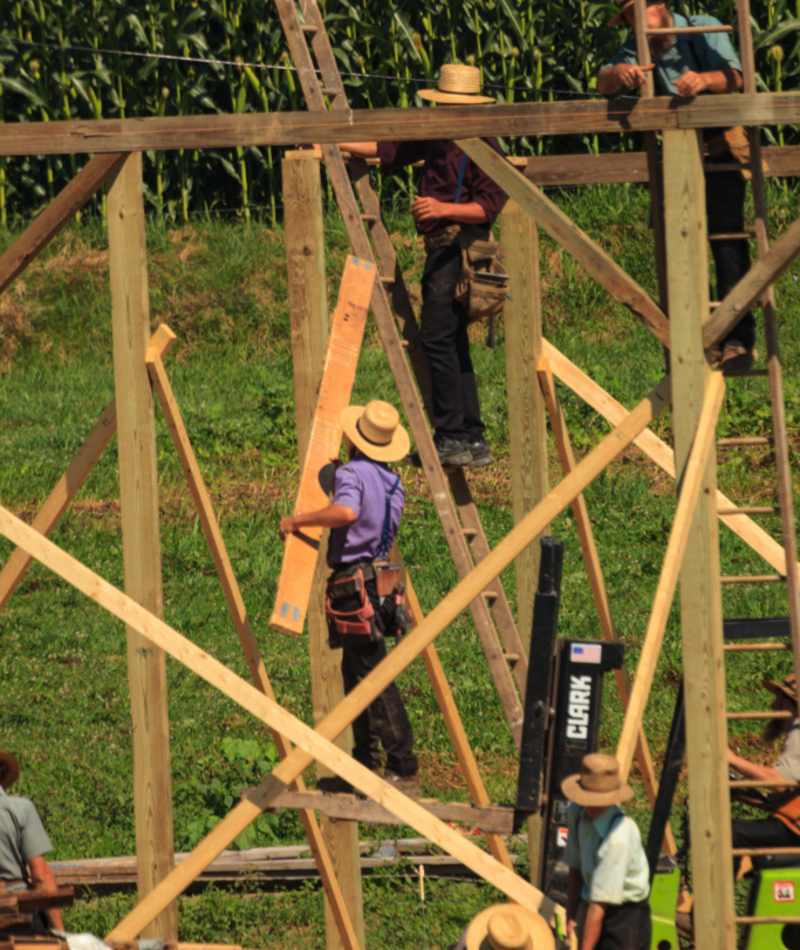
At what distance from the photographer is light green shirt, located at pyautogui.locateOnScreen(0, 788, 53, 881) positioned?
6879 mm

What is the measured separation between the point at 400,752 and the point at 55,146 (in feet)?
10.9

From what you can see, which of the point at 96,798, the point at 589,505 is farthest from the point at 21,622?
the point at 589,505

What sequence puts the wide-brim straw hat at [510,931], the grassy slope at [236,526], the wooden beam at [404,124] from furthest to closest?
the grassy slope at [236,526] → the wooden beam at [404,124] → the wide-brim straw hat at [510,931]

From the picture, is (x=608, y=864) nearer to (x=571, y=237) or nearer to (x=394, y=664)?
(x=394, y=664)

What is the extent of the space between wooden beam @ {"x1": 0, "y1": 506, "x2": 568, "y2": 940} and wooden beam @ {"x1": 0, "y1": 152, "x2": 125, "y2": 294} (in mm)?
1387

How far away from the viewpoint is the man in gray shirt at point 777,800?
7.21 metres

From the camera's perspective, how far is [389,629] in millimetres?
7508

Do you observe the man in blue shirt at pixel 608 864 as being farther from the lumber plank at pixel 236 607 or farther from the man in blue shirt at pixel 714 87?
the man in blue shirt at pixel 714 87

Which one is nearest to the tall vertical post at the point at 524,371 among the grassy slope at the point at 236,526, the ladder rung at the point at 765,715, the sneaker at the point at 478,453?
the sneaker at the point at 478,453

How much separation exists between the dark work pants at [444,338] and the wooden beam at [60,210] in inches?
79.1

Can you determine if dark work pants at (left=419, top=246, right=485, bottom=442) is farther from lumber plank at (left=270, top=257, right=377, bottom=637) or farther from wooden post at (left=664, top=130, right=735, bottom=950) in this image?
wooden post at (left=664, top=130, right=735, bottom=950)

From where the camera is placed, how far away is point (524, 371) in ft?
28.8

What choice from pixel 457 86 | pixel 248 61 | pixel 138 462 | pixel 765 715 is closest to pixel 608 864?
pixel 765 715

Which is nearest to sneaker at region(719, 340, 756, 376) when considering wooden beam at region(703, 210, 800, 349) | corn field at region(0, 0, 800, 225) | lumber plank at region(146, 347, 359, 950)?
wooden beam at region(703, 210, 800, 349)
